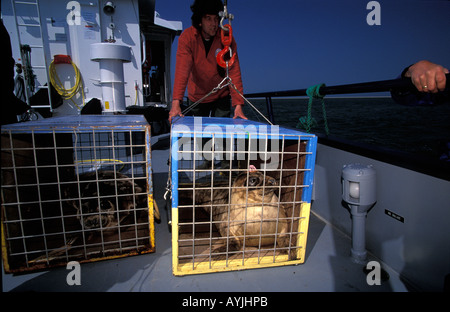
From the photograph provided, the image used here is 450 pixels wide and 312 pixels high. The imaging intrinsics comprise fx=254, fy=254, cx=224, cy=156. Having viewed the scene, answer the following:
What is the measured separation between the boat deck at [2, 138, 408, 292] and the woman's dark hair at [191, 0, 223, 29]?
1985 mm

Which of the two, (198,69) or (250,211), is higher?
(198,69)

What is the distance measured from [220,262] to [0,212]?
123 cm

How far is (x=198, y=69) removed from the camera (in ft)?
8.32

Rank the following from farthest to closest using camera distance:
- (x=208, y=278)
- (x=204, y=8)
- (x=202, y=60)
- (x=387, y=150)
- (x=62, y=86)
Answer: (x=62, y=86), (x=202, y=60), (x=204, y=8), (x=387, y=150), (x=208, y=278)

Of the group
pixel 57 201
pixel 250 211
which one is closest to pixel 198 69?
pixel 250 211

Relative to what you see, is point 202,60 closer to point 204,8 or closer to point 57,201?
point 204,8

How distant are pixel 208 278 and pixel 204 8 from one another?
2109 millimetres

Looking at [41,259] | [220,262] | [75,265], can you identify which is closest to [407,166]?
[220,262]

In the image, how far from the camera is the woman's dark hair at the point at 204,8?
2162mm

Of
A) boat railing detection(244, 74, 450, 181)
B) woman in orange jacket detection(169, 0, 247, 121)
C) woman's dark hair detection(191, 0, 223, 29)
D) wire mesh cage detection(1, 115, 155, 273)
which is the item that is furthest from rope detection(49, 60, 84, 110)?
boat railing detection(244, 74, 450, 181)

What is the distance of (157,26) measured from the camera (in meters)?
7.47

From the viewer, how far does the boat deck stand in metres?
1.38
